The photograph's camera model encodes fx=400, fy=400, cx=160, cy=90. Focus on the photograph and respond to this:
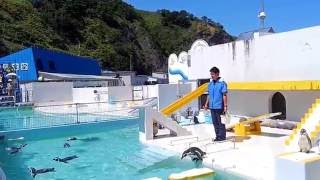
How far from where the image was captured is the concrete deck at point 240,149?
348 inches

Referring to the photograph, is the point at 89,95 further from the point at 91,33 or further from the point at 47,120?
the point at 91,33

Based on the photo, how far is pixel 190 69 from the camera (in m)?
21.7

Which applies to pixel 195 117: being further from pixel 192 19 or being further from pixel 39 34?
pixel 192 19


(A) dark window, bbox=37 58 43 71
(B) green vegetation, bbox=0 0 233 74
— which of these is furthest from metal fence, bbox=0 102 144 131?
(B) green vegetation, bbox=0 0 233 74

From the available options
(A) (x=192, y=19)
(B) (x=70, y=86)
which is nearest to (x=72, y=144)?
(B) (x=70, y=86)

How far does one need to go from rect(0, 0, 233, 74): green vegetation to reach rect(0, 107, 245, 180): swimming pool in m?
42.5

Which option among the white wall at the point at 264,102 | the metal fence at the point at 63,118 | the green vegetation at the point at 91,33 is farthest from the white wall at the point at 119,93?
the green vegetation at the point at 91,33

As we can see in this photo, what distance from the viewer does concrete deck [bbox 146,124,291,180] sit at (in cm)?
883

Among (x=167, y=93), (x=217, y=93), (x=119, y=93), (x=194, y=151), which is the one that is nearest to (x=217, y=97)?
(x=217, y=93)

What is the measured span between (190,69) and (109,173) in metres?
12.3

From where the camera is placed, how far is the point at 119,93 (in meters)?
30.4

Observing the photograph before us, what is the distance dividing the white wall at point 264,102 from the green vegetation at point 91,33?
45.2m

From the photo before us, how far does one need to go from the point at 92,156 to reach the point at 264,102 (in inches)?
308

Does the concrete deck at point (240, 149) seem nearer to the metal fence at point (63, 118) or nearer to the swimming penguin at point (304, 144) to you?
the swimming penguin at point (304, 144)
